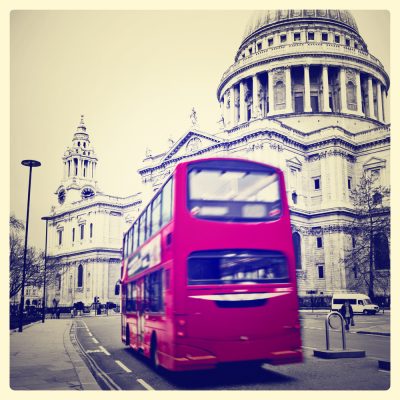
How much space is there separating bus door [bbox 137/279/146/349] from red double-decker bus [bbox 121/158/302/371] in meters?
1.80

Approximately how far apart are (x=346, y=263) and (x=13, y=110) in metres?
10.3

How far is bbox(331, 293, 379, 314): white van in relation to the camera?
14.0m

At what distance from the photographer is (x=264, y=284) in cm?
933

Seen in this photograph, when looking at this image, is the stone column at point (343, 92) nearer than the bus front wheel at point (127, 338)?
No

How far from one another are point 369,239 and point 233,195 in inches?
266

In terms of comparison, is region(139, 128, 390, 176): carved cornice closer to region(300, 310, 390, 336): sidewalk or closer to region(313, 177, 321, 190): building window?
region(313, 177, 321, 190): building window

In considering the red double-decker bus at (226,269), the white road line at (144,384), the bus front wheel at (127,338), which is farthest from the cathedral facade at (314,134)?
the white road line at (144,384)

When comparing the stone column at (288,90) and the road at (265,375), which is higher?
the stone column at (288,90)

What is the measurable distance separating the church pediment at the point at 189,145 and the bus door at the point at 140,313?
14.3 feet

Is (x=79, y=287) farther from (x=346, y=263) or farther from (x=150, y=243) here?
(x=346, y=263)

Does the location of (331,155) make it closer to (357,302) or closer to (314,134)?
(314,134)

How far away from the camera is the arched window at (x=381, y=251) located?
13.7m

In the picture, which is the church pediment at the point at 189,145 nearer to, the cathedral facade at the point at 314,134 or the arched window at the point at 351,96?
the cathedral facade at the point at 314,134
